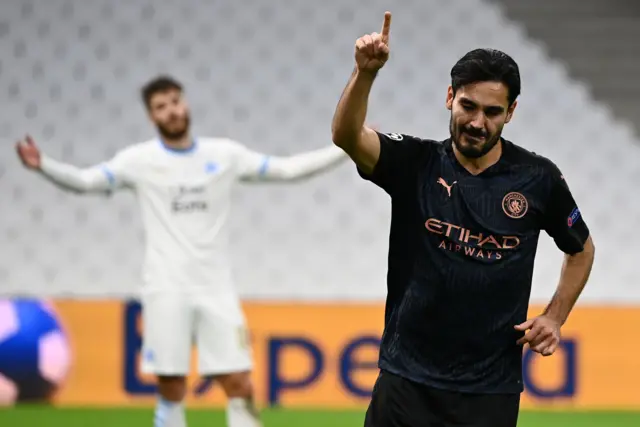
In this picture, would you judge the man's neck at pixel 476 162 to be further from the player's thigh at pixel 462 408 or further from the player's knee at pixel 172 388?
the player's knee at pixel 172 388

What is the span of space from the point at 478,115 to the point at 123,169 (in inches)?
120

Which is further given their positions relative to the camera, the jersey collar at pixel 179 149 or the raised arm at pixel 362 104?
the jersey collar at pixel 179 149

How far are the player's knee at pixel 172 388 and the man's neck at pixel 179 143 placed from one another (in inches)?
40.1

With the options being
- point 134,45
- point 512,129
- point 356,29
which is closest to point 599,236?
point 512,129

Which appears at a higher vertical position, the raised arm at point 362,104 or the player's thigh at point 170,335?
the raised arm at point 362,104

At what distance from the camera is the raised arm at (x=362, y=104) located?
8.51 ft

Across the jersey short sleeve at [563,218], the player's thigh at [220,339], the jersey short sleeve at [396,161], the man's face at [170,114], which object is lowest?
the player's thigh at [220,339]

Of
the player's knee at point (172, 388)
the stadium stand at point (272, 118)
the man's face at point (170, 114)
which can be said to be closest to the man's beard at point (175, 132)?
the man's face at point (170, 114)

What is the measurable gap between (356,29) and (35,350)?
11.0 feet

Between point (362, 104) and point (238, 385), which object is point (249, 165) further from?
point (362, 104)

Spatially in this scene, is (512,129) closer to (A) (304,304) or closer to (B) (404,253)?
(A) (304,304)

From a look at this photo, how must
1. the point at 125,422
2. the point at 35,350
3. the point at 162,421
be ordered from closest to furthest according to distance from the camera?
1. the point at 162,421
2. the point at 125,422
3. the point at 35,350

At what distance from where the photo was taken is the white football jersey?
532 cm

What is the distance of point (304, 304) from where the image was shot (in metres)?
7.42
